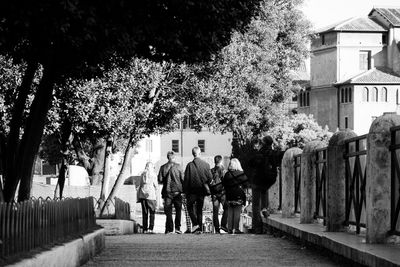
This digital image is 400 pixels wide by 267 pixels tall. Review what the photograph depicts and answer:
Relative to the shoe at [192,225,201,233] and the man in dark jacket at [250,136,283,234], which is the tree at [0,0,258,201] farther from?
Result: the shoe at [192,225,201,233]

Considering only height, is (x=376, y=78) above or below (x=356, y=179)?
above

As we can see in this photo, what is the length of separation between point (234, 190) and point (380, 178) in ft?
A: 37.4

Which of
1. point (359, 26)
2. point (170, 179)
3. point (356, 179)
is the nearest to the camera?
point (356, 179)

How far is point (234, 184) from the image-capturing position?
23.2m

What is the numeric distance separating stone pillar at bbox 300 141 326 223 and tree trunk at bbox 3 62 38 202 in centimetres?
407

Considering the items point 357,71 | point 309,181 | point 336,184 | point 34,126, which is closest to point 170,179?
point 309,181

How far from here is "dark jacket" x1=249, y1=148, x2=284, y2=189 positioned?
20.8m

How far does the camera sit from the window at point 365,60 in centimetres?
11362

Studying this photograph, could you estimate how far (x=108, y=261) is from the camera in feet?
45.8

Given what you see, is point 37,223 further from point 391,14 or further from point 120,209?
point 391,14

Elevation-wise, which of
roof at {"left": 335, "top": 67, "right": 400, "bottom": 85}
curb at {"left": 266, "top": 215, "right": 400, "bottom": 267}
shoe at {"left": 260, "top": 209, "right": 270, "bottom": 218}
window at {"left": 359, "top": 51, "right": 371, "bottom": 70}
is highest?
window at {"left": 359, "top": 51, "right": 371, "bottom": 70}

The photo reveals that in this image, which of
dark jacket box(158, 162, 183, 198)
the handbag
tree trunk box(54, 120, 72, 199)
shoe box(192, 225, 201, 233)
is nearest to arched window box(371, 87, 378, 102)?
tree trunk box(54, 120, 72, 199)

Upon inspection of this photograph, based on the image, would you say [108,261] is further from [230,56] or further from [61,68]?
[230,56]

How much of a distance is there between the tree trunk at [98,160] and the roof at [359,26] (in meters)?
73.9
